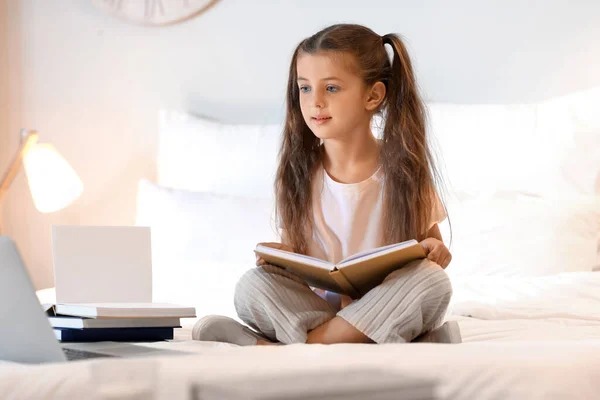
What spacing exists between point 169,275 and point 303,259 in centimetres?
101

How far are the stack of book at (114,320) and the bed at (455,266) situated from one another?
41 mm

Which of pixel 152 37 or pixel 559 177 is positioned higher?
pixel 152 37

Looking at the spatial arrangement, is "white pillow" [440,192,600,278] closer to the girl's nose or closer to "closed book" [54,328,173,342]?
the girl's nose

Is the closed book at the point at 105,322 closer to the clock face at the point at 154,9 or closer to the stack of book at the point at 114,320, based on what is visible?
the stack of book at the point at 114,320

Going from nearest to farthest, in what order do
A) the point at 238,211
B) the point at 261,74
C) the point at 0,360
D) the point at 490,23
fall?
the point at 0,360 < the point at 238,211 < the point at 490,23 < the point at 261,74

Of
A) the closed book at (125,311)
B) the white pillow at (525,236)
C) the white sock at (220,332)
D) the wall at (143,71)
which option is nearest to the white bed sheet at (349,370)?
the closed book at (125,311)

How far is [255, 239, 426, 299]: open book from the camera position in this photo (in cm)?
133

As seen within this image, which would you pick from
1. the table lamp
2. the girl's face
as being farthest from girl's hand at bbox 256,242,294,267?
the table lamp

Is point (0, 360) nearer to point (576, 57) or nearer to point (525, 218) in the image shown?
point (525, 218)

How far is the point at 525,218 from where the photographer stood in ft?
7.11

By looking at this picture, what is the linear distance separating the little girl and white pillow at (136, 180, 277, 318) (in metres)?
0.54

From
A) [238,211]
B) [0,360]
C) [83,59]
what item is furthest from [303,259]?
[83,59]

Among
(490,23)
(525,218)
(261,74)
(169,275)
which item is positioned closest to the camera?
(525,218)

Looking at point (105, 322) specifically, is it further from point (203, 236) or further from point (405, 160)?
point (203, 236)
